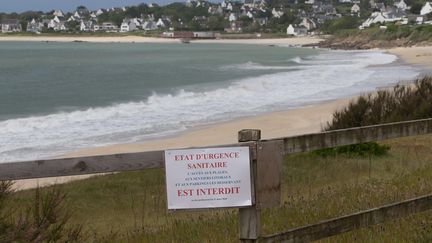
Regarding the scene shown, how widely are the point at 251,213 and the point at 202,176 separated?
0.47 m

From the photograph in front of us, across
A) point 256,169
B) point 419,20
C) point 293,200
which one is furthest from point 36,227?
point 419,20

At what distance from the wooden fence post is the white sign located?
134mm

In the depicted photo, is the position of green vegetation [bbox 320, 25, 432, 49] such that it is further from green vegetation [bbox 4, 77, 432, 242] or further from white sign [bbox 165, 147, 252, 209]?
white sign [bbox 165, 147, 252, 209]

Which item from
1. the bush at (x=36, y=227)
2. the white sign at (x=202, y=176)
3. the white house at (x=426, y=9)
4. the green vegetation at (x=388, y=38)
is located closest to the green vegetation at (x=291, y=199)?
the bush at (x=36, y=227)

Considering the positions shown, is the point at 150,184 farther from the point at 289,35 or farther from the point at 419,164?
the point at 289,35

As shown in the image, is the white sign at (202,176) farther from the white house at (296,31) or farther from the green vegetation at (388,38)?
the white house at (296,31)

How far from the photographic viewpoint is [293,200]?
289 inches

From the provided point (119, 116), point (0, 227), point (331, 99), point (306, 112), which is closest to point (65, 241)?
point (0, 227)

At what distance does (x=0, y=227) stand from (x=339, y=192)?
405 centimetres

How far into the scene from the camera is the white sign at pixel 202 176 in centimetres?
399

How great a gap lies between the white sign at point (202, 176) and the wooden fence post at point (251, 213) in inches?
5.3

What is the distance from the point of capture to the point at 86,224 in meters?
8.43

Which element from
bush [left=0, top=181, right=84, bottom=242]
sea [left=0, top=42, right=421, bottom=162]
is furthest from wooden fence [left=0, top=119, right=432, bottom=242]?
sea [left=0, top=42, right=421, bottom=162]

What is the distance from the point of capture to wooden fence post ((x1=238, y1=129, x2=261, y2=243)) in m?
4.18
